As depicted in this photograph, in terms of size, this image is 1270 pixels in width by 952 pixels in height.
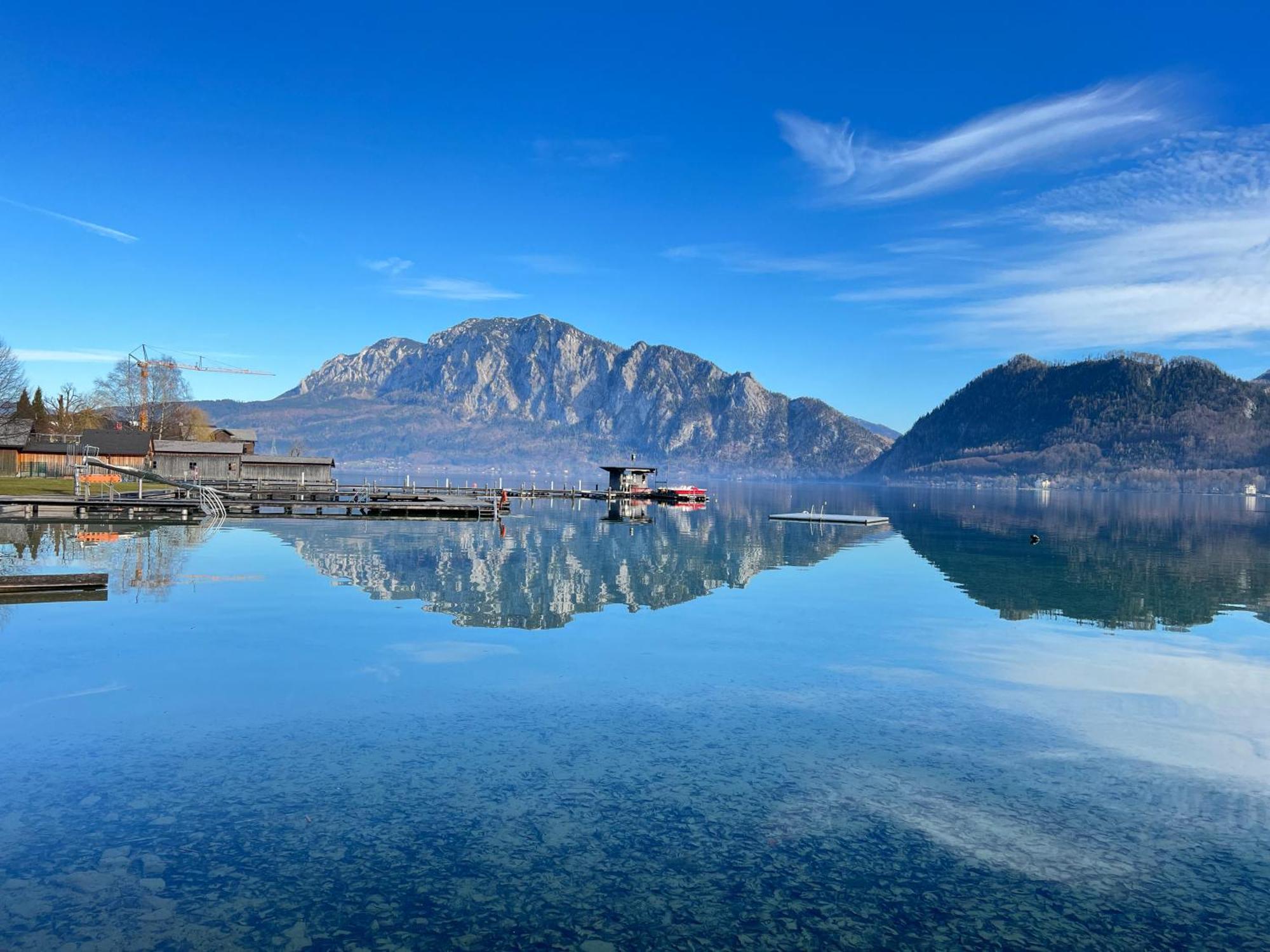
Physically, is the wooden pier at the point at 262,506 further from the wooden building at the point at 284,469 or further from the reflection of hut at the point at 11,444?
the reflection of hut at the point at 11,444

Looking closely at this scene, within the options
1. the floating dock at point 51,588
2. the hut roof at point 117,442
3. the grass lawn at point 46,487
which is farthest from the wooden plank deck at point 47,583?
the hut roof at point 117,442

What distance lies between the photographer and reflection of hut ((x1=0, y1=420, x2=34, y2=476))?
336ft

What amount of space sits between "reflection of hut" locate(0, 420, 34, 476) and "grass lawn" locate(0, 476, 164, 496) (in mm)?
1531

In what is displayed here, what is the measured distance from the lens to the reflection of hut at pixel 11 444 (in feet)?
336

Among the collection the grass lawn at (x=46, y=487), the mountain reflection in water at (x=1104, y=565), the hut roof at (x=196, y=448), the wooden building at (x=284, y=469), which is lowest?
the mountain reflection in water at (x=1104, y=565)

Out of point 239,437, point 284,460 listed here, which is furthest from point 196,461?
point 239,437

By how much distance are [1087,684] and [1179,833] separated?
11.6 m

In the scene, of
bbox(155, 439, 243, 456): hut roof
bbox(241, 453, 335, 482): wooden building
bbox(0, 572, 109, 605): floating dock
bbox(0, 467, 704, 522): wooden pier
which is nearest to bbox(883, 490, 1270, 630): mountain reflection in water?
bbox(0, 572, 109, 605): floating dock

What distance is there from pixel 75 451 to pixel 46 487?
42.9ft

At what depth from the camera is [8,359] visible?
124m

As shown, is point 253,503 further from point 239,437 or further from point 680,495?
point 680,495

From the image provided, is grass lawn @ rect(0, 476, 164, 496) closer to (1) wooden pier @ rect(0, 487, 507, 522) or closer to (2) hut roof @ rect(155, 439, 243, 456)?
(1) wooden pier @ rect(0, 487, 507, 522)

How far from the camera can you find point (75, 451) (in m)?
105

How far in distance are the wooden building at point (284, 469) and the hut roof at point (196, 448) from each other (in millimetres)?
1984
